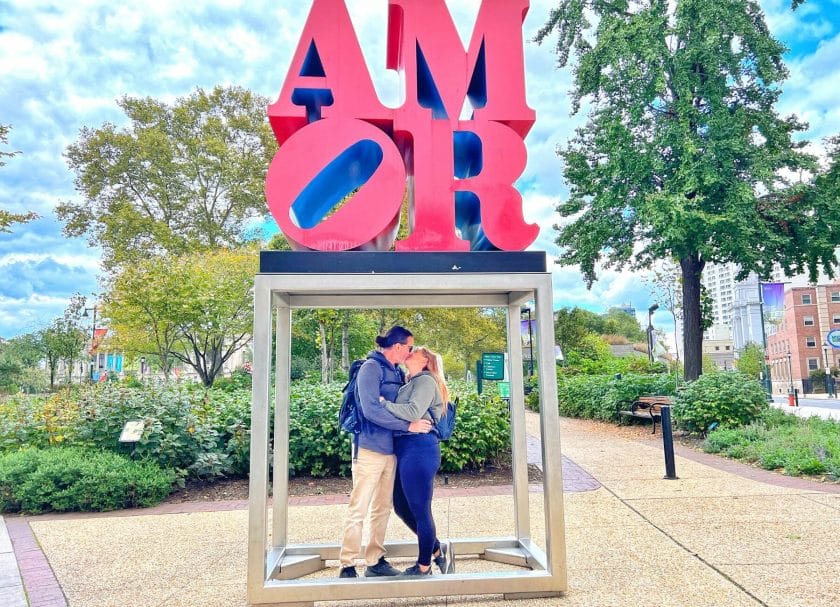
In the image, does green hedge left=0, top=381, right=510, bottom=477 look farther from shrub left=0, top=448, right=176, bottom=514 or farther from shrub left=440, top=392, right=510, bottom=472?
shrub left=0, top=448, right=176, bottom=514

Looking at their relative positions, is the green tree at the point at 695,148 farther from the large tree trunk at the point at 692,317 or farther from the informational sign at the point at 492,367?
the informational sign at the point at 492,367

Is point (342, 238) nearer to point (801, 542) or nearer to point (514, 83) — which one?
point (514, 83)

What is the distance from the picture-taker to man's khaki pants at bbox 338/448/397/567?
354cm

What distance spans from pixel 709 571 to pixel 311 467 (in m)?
4.93

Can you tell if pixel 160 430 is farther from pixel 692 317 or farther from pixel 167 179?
pixel 167 179

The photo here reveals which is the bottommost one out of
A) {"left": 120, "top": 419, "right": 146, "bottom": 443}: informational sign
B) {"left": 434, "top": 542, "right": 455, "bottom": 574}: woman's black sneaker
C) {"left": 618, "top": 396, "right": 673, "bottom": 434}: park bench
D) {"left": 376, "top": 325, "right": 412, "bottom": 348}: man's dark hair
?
{"left": 434, "top": 542, "right": 455, "bottom": 574}: woman's black sneaker

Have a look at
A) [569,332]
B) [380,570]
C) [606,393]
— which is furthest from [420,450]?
[569,332]

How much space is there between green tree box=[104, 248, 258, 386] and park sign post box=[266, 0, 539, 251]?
474 inches

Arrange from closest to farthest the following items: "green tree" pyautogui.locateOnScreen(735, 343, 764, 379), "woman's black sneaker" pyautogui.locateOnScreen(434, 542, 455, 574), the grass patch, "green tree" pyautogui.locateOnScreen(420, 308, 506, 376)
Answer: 1. "woman's black sneaker" pyautogui.locateOnScreen(434, 542, 455, 574)
2. the grass patch
3. "green tree" pyautogui.locateOnScreen(420, 308, 506, 376)
4. "green tree" pyautogui.locateOnScreen(735, 343, 764, 379)

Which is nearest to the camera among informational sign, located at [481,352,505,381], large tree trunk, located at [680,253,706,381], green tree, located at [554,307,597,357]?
informational sign, located at [481,352,505,381]

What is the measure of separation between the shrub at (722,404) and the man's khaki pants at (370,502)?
8.70 m

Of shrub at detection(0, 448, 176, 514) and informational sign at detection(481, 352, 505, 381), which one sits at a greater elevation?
informational sign at detection(481, 352, 505, 381)

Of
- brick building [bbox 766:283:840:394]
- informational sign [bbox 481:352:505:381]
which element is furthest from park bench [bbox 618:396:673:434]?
brick building [bbox 766:283:840:394]

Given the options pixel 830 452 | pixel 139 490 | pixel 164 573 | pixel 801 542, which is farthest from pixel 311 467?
pixel 830 452
